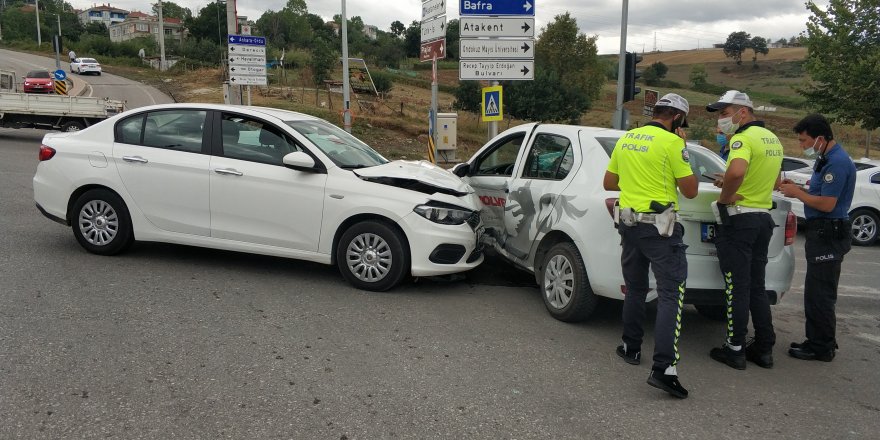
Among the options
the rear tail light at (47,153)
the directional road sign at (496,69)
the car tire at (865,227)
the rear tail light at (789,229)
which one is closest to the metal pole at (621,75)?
the directional road sign at (496,69)

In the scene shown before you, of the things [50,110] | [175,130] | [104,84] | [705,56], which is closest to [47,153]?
[175,130]

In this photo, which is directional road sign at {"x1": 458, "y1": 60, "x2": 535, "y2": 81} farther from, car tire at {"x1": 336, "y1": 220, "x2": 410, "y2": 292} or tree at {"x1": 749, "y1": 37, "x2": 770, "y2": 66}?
tree at {"x1": 749, "y1": 37, "x2": 770, "y2": 66}

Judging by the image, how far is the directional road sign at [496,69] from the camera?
1104 centimetres

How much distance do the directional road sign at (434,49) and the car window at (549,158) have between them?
203 inches

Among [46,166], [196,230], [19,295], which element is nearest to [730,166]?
[196,230]

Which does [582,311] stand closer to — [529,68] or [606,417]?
[606,417]

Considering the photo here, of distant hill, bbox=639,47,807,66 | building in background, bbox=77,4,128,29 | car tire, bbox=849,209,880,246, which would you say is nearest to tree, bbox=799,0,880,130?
car tire, bbox=849,209,880,246

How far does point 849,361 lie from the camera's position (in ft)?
16.0

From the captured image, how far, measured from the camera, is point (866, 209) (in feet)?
36.2

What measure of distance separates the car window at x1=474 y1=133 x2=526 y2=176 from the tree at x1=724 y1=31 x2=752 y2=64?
366 feet

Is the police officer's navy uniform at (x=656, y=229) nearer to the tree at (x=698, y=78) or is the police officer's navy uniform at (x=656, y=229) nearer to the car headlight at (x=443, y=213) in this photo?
the car headlight at (x=443, y=213)

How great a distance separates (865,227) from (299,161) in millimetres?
9989

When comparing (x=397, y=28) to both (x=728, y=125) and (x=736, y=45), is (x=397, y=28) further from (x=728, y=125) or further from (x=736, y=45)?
(x=728, y=125)

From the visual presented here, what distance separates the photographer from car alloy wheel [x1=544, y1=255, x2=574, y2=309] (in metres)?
5.19
